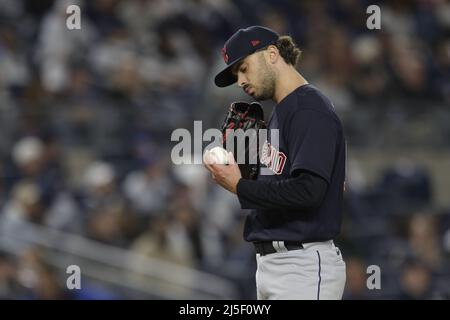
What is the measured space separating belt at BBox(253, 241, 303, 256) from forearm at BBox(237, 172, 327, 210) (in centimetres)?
16

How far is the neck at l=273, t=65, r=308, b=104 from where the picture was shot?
3404 millimetres

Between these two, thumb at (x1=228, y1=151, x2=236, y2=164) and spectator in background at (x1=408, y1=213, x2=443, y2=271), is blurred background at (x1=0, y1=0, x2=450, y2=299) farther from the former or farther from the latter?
thumb at (x1=228, y1=151, x2=236, y2=164)

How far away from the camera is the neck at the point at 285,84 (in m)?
3.40

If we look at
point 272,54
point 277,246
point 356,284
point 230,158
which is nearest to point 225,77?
point 272,54

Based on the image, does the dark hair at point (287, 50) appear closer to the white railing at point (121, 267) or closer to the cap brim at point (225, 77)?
the cap brim at point (225, 77)

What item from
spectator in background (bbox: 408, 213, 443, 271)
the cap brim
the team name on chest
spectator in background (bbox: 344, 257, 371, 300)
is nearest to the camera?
the team name on chest

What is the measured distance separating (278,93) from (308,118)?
0.20 m

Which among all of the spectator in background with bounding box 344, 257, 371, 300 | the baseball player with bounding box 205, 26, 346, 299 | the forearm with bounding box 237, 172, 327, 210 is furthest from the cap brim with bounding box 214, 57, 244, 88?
the spectator in background with bounding box 344, 257, 371, 300

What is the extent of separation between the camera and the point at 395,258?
733cm

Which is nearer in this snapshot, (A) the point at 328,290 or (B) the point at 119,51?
(A) the point at 328,290

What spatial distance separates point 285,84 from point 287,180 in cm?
36

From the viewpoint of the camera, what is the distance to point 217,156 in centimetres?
336

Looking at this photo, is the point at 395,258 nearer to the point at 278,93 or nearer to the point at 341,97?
the point at 341,97
